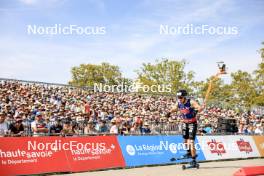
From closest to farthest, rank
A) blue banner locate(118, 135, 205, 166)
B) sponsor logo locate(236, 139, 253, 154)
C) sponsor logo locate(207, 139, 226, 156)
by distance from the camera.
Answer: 1. blue banner locate(118, 135, 205, 166)
2. sponsor logo locate(207, 139, 226, 156)
3. sponsor logo locate(236, 139, 253, 154)

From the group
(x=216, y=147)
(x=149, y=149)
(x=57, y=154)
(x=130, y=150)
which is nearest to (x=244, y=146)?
(x=216, y=147)

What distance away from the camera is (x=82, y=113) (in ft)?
74.5

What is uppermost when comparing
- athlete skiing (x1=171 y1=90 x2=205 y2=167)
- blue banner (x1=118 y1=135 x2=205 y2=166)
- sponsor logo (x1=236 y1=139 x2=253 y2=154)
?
athlete skiing (x1=171 y1=90 x2=205 y2=167)

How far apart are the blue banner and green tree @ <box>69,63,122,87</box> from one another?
7342 cm

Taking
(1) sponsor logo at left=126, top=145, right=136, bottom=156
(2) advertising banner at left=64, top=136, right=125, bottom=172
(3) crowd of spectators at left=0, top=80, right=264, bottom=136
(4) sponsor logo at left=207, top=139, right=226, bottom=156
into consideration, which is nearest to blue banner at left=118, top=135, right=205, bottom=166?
(1) sponsor logo at left=126, top=145, right=136, bottom=156

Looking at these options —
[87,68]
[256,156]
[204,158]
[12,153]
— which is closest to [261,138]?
[256,156]

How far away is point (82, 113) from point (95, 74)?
76.4 meters

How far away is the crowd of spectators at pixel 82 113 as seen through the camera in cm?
1816

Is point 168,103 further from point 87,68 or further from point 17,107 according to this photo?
point 87,68

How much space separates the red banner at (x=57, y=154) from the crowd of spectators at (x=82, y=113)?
1.01 meters

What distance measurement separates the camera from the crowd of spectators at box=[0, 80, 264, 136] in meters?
18.2

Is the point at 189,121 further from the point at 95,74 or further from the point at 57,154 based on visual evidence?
the point at 95,74

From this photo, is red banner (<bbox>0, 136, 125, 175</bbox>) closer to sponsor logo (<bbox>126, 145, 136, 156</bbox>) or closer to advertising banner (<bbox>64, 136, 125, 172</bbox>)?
advertising banner (<bbox>64, 136, 125, 172</bbox>)

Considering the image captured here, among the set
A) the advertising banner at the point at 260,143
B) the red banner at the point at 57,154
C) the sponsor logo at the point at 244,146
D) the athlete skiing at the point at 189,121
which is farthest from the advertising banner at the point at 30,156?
the advertising banner at the point at 260,143
